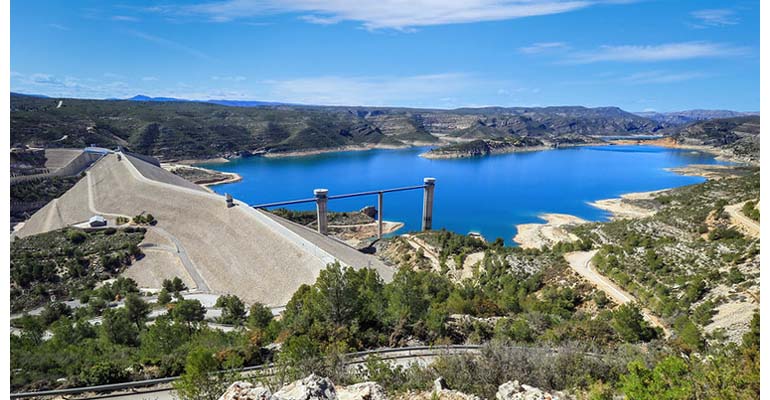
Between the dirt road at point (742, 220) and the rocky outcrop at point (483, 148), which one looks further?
the rocky outcrop at point (483, 148)

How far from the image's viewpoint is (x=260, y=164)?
98.8 m

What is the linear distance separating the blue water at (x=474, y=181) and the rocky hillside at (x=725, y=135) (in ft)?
23.5

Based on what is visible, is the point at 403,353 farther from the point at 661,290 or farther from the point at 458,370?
the point at 661,290

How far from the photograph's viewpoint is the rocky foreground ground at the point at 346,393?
19.5ft

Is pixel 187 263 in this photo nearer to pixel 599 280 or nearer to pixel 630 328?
pixel 599 280

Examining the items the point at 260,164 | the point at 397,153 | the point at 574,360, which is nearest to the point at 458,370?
the point at 574,360

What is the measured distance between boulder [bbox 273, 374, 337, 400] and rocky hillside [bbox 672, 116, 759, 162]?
131 m

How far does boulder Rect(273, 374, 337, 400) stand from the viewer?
596 centimetres

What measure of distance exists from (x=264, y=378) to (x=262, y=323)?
358 inches

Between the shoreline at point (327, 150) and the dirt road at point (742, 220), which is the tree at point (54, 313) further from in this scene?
the shoreline at point (327, 150)

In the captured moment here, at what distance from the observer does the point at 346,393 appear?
649 centimetres

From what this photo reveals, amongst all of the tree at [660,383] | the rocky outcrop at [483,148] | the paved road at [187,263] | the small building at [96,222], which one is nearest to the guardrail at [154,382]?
the tree at [660,383]

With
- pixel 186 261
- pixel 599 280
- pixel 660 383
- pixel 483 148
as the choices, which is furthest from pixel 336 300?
pixel 483 148

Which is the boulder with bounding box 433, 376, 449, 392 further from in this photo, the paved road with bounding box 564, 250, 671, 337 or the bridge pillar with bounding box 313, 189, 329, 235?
the bridge pillar with bounding box 313, 189, 329, 235
